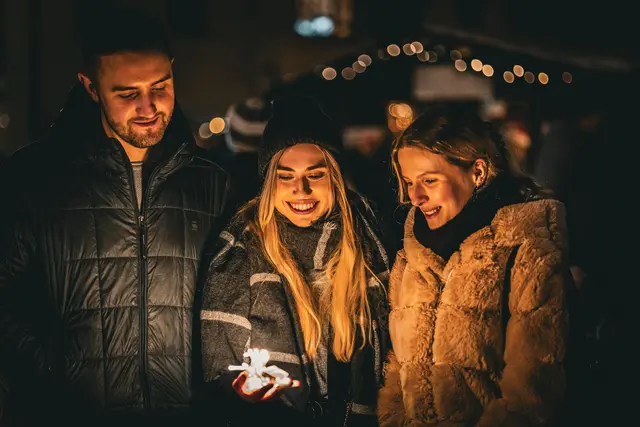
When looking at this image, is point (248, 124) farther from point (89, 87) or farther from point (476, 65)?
point (89, 87)

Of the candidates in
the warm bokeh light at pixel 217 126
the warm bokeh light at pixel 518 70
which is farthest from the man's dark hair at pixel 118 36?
the warm bokeh light at pixel 217 126

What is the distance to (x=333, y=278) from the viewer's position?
4543 millimetres

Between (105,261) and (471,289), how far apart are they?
6.49ft

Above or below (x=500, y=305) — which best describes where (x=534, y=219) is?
above

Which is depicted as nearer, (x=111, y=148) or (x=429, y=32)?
(x=111, y=148)

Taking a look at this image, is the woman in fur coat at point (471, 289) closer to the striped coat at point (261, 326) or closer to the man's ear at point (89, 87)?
the striped coat at point (261, 326)

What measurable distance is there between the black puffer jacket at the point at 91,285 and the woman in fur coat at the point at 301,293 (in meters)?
0.28

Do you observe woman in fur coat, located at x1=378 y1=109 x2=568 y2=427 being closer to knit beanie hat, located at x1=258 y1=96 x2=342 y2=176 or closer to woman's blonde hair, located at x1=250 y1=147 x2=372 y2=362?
woman's blonde hair, located at x1=250 y1=147 x2=372 y2=362

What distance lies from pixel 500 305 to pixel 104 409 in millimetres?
2203

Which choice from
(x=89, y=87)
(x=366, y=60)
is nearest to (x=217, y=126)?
(x=366, y=60)

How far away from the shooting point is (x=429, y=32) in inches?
→ 482

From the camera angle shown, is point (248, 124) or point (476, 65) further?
point (248, 124)

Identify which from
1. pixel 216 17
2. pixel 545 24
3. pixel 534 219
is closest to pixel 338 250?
pixel 534 219

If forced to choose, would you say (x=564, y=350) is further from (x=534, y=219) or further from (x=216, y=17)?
(x=216, y=17)
